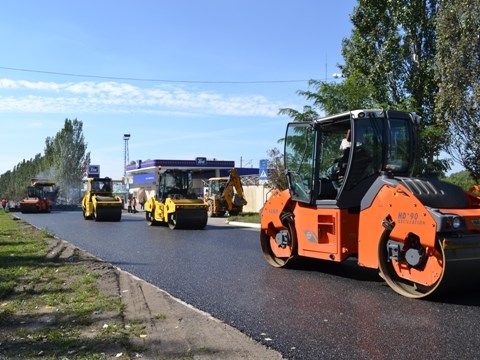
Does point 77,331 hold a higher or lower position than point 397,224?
lower

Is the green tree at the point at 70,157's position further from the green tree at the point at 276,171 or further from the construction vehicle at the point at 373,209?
the construction vehicle at the point at 373,209

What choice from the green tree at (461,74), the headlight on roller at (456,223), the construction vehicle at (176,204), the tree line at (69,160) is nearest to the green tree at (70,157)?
the tree line at (69,160)

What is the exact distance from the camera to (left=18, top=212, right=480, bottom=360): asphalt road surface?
4.89 m

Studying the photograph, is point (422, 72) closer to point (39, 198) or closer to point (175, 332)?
point (175, 332)

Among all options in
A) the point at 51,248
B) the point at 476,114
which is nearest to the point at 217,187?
the point at 476,114

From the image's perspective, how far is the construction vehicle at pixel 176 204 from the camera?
20.9 meters

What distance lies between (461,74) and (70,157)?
221 ft

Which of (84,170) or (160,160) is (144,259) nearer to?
(160,160)

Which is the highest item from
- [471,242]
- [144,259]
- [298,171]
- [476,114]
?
[476,114]

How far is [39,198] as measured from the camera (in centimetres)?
4788

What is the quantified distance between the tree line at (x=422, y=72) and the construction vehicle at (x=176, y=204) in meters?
5.37

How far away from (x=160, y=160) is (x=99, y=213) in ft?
107

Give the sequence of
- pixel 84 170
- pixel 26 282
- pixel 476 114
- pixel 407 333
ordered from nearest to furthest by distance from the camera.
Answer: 1. pixel 407 333
2. pixel 26 282
3. pixel 476 114
4. pixel 84 170

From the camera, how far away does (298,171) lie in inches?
366
